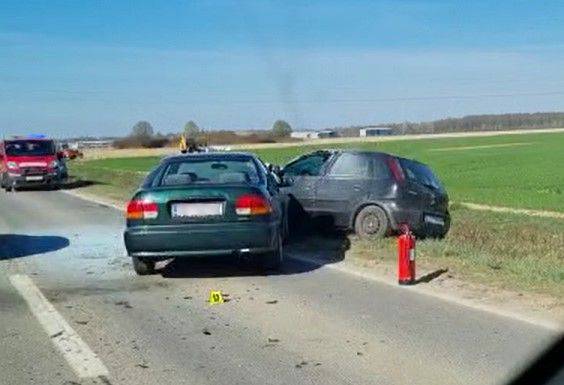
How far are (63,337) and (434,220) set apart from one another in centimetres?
797

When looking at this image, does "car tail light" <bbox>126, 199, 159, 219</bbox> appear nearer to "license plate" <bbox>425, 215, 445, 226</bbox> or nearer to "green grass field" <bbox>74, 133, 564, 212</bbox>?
"license plate" <bbox>425, 215, 445, 226</bbox>

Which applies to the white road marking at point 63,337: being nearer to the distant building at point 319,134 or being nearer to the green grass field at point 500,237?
the green grass field at point 500,237

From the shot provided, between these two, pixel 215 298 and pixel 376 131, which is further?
Answer: pixel 376 131

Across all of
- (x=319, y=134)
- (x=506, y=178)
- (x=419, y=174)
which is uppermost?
(x=419, y=174)

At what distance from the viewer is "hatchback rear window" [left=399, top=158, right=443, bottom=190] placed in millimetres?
13977

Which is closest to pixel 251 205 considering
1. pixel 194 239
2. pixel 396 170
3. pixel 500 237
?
pixel 194 239

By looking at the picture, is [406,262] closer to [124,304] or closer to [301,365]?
[124,304]

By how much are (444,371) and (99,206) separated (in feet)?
59.8

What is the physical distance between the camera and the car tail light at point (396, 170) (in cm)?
1380

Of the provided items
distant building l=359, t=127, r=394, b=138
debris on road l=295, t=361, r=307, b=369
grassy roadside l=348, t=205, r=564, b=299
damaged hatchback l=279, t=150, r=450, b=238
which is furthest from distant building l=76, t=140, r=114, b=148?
debris on road l=295, t=361, r=307, b=369

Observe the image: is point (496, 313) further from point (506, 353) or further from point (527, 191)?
point (527, 191)

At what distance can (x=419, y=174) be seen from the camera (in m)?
14.1

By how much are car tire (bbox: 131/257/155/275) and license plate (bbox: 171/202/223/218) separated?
2.61 ft

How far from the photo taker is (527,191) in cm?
3297
